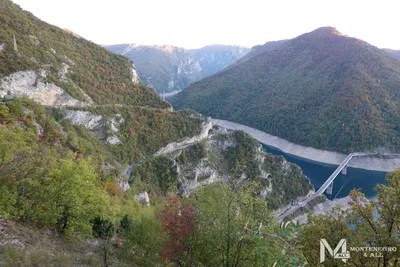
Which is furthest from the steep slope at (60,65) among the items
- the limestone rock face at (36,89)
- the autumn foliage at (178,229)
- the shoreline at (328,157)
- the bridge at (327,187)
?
the shoreline at (328,157)

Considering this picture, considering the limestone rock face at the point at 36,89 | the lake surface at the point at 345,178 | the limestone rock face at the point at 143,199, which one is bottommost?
the lake surface at the point at 345,178

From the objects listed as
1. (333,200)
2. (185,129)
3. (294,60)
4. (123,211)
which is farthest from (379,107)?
(123,211)

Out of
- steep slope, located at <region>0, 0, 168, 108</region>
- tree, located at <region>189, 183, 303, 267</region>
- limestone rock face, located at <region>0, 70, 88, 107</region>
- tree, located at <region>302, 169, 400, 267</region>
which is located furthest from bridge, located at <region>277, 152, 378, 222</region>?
tree, located at <region>189, 183, 303, 267</region>

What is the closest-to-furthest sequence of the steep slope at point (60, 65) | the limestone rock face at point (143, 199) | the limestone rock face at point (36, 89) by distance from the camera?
the limestone rock face at point (36, 89) < the limestone rock face at point (143, 199) < the steep slope at point (60, 65)

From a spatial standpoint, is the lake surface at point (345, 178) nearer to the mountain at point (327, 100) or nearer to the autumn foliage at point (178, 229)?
Answer: the mountain at point (327, 100)

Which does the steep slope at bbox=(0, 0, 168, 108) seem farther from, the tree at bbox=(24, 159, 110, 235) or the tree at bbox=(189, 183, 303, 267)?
the tree at bbox=(189, 183, 303, 267)

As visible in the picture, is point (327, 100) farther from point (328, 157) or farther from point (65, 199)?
point (65, 199)

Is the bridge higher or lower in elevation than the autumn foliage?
lower
